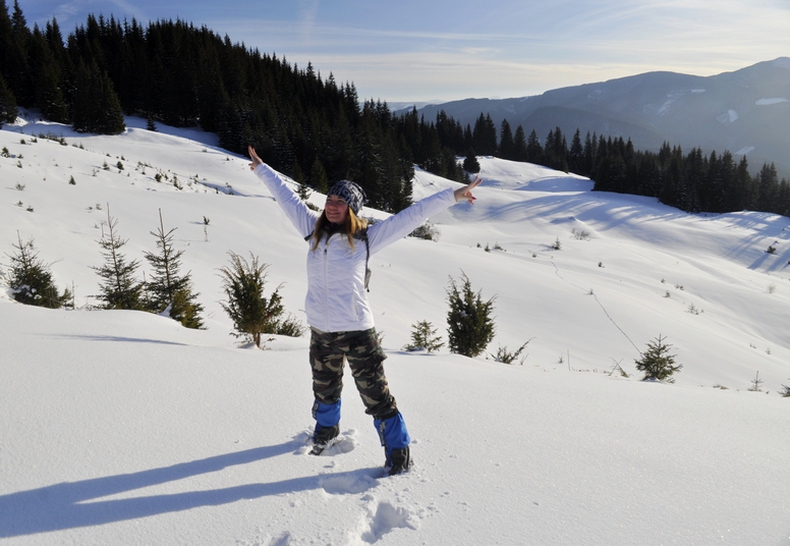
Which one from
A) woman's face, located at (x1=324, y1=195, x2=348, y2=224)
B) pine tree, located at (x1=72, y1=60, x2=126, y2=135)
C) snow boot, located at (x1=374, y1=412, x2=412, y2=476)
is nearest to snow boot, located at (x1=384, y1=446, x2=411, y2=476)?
snow boot, located at (x1=374, y1=412, x2=412, y2=476)

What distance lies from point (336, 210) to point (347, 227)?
12 cm

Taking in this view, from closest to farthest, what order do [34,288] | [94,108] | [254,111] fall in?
[34,288] → [94,108] → [254,111]

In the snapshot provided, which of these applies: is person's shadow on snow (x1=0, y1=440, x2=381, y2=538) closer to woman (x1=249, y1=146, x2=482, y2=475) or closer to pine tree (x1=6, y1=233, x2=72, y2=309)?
woman (x1=249, y1=146, x2=482, y2=475)

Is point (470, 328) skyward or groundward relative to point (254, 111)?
groundward

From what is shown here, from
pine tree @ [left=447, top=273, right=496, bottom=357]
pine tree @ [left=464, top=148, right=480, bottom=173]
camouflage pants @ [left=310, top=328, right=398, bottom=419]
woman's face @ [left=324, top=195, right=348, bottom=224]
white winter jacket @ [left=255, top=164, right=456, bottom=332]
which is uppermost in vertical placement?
pine tree @ [left=464, top=148, right=480, bottom=173]

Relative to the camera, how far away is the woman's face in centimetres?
262

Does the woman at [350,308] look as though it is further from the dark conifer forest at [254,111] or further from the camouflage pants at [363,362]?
the dark conifer forest at [254,111]

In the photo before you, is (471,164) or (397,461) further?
(471,164)

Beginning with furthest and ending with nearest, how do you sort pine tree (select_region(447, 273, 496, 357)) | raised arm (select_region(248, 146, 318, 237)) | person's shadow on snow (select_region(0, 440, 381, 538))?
1. pine tree (select_region(447, 273, 496, 357))
2. raised arm (select_region(248, 146, 318, 237))
3. person's shadow on snow (select_region(0, 440, 381, 538))

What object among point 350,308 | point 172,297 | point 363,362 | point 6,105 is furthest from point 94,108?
point 363,362

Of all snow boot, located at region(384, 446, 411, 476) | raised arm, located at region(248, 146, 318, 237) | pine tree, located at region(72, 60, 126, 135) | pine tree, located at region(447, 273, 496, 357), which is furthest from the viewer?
pine tree, located at region(72, 60, 126, 135)

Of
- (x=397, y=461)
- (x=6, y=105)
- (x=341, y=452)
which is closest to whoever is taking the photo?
(x=397, y=461)

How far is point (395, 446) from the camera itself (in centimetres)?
256

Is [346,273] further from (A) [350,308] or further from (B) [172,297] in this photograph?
(B) [172,297]
